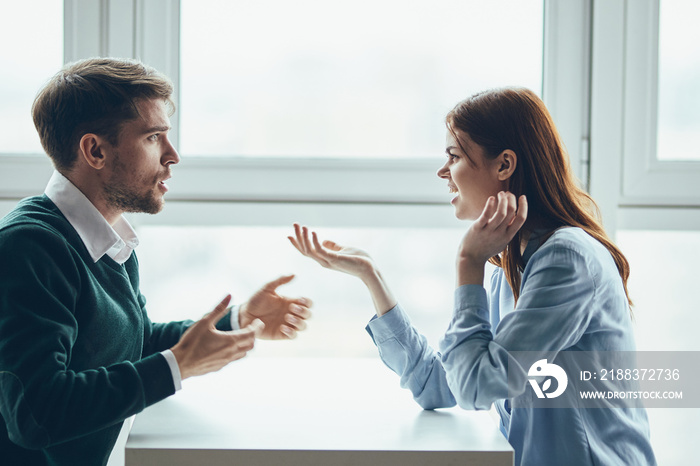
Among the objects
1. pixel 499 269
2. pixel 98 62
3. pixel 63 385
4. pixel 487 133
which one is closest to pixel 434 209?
pixel 499 269

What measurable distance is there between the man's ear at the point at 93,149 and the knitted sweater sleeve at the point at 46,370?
18cm

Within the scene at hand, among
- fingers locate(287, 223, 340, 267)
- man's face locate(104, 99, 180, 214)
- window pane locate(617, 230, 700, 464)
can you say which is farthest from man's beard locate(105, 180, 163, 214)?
window pane locate(617, 230, 700, 464)

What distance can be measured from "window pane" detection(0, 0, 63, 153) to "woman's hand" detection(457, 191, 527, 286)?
4.33 feet

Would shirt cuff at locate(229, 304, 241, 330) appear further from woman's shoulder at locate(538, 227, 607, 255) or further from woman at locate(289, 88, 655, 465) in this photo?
woman's shoulder at locate(538, 227, 607, 255)

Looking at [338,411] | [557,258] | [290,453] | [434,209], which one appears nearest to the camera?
[290,453]

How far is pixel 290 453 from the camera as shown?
0.96m

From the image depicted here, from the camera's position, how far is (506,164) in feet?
3.97

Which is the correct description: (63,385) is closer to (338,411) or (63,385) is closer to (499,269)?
(338,411)

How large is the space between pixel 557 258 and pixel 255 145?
1023 mm

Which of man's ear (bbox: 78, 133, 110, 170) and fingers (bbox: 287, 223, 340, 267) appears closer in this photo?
man's ear (bbox: 78, 133, 110, 170)

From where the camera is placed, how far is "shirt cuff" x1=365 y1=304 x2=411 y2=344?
52.2 inches

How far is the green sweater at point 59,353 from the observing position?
3.14ft

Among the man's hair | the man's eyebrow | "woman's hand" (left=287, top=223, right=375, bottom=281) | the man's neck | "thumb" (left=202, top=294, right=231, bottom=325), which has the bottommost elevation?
"thumb" (left=202, top=294, right=231, bottom=325)

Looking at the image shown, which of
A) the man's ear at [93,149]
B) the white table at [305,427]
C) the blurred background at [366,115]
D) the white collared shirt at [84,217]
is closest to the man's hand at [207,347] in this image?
the white table at [305,427]
